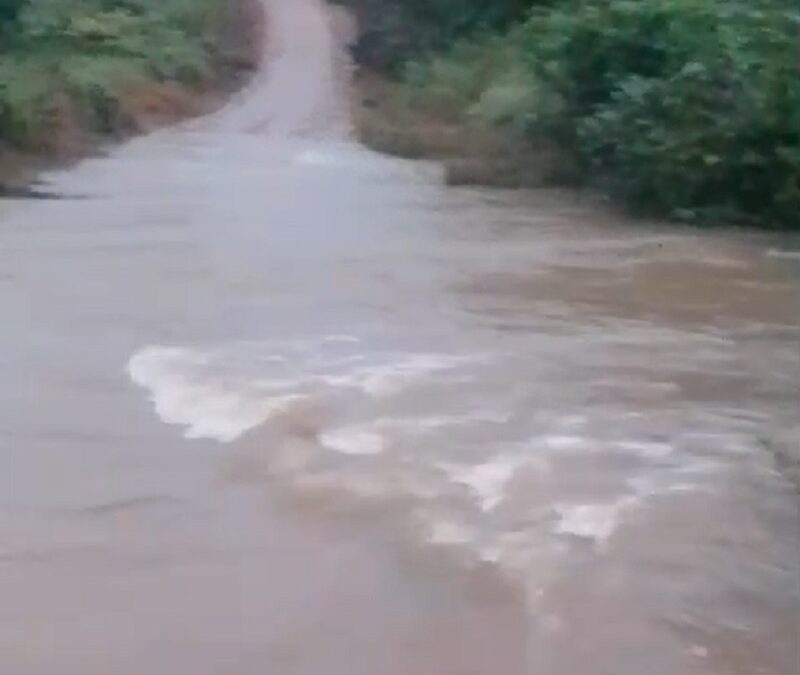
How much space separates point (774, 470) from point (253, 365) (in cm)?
303

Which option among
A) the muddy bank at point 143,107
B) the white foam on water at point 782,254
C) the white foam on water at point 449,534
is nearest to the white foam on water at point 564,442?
the white foam on water at point 449,534

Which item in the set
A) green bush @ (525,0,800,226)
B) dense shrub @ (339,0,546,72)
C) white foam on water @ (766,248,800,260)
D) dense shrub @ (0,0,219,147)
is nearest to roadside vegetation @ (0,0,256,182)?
dense shrub @ (0,0,219,147)

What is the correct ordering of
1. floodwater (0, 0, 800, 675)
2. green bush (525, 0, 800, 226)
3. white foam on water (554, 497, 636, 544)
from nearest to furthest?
1. floodwater (0, 0, 800, 675)
2. white foam on water (554, 497, 636, 544)
3. green bush (525, 0, 800, 226)

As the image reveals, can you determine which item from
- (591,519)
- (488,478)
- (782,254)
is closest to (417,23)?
(782,254)

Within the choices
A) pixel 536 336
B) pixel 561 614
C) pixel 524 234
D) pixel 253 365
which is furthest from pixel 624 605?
pixel 524 234

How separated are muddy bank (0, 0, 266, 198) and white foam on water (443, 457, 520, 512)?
10.5 meters

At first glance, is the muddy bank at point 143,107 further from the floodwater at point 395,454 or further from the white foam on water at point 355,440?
the white foam on water at point 355,440

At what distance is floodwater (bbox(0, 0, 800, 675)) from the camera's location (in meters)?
5.90

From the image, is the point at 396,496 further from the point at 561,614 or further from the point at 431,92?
the point at 431,92

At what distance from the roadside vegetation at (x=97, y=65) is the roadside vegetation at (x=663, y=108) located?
4333mm

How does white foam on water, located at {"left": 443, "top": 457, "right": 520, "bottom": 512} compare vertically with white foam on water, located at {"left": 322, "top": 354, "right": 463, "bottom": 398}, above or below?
above

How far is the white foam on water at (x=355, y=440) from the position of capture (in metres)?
7.84

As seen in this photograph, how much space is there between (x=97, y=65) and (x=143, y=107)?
888mm

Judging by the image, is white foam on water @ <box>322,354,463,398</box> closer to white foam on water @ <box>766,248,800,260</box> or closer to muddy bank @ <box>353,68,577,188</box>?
white foam on water @ <box>766,248,800,260</box>
